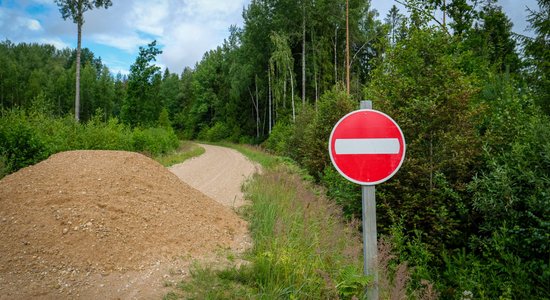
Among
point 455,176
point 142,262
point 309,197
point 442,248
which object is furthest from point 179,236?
point 455,176

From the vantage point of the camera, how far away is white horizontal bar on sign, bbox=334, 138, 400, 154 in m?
2.42

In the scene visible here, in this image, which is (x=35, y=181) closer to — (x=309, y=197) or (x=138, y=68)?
(x=309, y=197)

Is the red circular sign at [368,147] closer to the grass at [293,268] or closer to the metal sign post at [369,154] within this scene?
the metal sign post at [369,154]

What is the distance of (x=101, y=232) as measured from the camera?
4891 mm

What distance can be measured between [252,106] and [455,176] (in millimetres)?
38357

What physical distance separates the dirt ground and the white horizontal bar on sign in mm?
2672

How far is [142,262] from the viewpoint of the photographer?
454 cm

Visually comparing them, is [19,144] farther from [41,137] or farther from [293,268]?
[293,268]

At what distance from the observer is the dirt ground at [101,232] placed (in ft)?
13.2

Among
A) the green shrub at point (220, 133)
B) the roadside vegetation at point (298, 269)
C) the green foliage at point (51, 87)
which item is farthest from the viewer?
the green foliage at point (51, 87)

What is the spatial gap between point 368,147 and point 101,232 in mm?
4231

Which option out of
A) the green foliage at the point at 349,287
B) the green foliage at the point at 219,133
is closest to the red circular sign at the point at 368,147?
the green foliage at the point at 349,287

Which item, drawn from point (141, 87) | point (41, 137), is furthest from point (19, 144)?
point (141, 87)

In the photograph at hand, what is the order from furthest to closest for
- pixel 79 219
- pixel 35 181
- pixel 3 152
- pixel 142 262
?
pixel 3 152 < pixel 35 181 < pixel 79 219 < pixel 142 262
